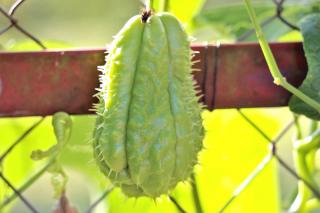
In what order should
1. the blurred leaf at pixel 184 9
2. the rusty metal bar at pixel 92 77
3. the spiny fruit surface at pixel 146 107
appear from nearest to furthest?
the spiny fruit surface at pixel 146 107 → the rusty metal bar at pixel 92 77 → the blurred leaf at pixel 184 9

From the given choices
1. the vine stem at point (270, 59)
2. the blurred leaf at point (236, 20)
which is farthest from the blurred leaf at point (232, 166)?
the vine stem at point (270, 59)

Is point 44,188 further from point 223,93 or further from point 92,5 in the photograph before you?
point 223,93

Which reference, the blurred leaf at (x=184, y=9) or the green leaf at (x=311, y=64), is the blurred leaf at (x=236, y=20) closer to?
the blurred leaf at (x=184, y=9)

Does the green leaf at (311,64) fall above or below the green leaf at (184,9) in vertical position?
above

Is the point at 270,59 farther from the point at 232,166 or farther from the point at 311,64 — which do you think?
the point at 232,166

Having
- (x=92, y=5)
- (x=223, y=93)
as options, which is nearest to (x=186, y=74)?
(x=223, y=93)

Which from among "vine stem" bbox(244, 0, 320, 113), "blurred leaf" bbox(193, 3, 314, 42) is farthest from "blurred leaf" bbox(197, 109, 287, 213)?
"vine stem" bbox(244, 0, 320, 113)

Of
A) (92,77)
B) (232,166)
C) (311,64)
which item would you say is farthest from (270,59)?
(232,166)
